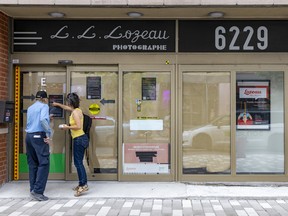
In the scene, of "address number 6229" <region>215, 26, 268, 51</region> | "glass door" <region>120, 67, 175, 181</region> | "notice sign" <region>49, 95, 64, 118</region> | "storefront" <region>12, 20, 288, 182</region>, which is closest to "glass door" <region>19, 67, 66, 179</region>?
"notice sign" <region>49, 95, 64, 118</region>

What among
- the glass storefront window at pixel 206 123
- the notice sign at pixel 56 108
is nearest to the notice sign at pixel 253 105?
the glass storefront window at pixel 206 123

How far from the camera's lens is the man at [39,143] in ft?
23.0

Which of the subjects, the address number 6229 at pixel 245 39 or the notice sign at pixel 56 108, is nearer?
the address number 6229 at pixel 245 39

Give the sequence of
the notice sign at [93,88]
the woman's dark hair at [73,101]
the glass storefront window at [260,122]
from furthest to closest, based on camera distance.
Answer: the notice sign at [93,88], the glass storefront window at [260,122], the woman's dark hair at [73,101]

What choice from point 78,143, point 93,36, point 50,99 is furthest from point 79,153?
point 93,36

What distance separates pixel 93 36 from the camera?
8211 mm

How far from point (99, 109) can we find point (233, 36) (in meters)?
A: 3.05

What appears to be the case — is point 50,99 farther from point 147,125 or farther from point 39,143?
point 147,125

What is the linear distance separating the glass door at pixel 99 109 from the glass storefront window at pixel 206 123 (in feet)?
4.70

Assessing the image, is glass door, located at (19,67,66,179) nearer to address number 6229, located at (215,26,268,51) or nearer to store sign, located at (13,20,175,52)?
store sign, located at (13,20,175,52)

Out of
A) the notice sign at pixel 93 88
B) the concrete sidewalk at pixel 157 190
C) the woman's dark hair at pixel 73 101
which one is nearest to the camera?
the concrete sidewalk at pixel 157 190

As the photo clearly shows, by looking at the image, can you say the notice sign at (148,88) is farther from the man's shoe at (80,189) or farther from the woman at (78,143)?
the man's shoe at (80,189)

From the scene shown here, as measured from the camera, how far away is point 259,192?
7.34 m

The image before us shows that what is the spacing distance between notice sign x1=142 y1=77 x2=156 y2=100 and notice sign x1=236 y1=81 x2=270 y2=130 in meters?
1.68
